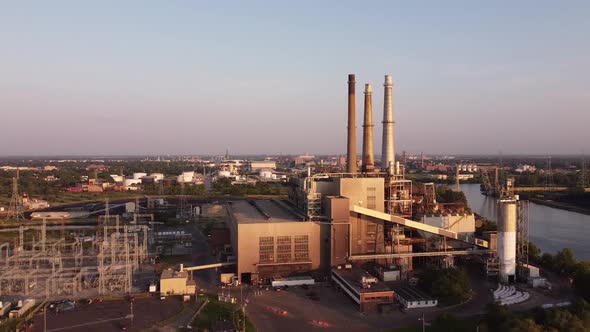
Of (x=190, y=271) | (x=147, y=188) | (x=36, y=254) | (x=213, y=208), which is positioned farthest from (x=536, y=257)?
(x=147, y=188)

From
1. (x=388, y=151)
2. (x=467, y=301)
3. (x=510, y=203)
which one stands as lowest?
(x=467, y=301)

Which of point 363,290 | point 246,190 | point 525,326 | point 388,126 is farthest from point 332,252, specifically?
point 246,190

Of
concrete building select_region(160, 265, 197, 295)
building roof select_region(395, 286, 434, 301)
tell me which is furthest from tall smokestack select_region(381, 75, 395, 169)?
concrete building select_region(160, 265, 197, 295)

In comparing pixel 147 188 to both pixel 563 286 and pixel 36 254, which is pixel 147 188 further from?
pixel 563 286

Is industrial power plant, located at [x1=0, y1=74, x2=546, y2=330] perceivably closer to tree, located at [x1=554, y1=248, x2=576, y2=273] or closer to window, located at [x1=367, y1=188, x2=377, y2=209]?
window, located at [x1=367, y1=188, x2=377, y2=209]

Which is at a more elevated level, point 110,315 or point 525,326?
point 525,326

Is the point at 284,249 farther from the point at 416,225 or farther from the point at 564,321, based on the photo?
the point at 564,321
